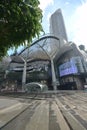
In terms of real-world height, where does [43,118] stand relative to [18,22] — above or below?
below

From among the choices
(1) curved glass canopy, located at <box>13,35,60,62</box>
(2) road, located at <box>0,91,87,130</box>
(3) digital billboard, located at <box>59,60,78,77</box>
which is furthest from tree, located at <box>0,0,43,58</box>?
(1) curved glass canopy, located at <box>13,35,60,62</box>

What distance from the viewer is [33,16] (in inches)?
339

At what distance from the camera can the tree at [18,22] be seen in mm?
7496

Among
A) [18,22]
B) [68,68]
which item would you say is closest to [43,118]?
[18,22]

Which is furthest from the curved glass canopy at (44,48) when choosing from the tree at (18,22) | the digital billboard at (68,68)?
the tree at (18,22)

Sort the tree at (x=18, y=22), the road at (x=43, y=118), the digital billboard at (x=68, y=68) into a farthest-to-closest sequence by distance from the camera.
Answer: the digital billboard at (x=68, y=68) → the road at (x=43, y=118) → the tree at (x=18, y=22)

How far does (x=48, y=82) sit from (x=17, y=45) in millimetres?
108078

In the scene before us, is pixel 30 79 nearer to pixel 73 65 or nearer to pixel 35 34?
pixel 73 65

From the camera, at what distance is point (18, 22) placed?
8.24 meters

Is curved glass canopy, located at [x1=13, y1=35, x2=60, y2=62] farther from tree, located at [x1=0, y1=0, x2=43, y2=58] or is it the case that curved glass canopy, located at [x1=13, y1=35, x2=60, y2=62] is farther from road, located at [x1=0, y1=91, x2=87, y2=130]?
tree, located at [x1=0, y1=0, x2=43, y2=58]

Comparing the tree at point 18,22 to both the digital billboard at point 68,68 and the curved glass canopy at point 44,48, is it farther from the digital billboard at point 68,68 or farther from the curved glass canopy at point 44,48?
the curved glass canopy at point 44,48

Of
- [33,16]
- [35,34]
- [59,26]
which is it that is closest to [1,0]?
[33,16]

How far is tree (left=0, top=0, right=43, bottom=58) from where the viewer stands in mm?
7496

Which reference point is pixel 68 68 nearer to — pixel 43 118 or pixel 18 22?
pixel 43 118
